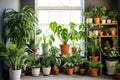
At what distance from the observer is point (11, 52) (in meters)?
4.25

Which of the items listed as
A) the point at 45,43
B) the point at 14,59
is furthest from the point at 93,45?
the point at 14,59

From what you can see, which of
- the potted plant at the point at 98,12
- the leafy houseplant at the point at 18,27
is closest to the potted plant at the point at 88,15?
the potted plant at the point at 98,12

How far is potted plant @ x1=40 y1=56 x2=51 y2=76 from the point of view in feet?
17.5

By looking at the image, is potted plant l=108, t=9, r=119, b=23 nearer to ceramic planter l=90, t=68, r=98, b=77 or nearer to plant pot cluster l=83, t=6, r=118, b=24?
plant pot cluster l=83, t=6, r=118, b=24

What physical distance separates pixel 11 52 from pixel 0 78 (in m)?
0.57

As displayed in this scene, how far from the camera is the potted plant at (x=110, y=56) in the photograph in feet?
17.2

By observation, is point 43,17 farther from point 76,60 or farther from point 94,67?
point 94,67

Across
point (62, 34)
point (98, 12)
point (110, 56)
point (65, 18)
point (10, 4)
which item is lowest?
point (110, 56)

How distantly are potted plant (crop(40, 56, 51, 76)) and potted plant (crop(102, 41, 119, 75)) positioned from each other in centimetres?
139

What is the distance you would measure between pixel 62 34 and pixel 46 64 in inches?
35.1

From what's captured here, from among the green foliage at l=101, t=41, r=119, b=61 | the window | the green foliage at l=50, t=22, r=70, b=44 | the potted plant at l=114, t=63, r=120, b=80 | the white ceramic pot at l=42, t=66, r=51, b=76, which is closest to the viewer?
the potted plant at l=114, t=63, r=120, b=80

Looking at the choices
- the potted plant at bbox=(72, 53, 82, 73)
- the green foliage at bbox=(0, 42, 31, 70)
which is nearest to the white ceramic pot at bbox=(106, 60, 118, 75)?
the potted plant at bbox=(72, 53, 82, 73)

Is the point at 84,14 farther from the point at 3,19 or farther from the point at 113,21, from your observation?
the point at 3,19

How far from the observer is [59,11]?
593cm
